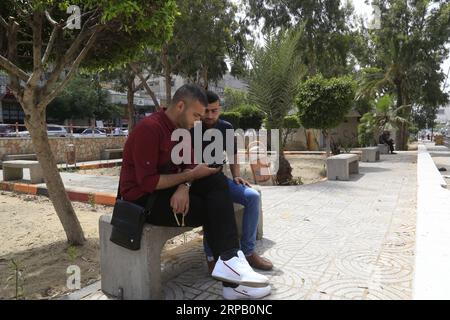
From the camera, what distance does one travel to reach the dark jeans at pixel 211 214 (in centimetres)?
254

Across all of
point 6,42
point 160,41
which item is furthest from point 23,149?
point 160,41

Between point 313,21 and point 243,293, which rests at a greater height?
point 313,21

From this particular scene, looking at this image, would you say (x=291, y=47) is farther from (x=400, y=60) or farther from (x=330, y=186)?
(x=400, y=60)

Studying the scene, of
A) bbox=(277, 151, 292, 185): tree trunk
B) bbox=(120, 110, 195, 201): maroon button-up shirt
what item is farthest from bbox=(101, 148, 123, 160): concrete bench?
bbox=(120, 110, 195, 201): maroon button-up shirt

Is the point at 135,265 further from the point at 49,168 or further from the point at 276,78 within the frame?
the point at 276,78

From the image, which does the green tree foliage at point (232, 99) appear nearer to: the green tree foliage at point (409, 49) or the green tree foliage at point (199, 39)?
the green tree foliage at point (409, 49)

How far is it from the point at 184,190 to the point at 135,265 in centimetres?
63

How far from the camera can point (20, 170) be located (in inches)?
392

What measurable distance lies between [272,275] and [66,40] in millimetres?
3641

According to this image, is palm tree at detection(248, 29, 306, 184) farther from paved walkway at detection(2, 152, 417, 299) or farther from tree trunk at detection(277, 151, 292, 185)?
paved walkway at detection(2, 152, 417, 299)

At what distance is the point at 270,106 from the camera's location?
937 cm

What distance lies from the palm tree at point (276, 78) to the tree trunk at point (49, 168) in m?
6.05

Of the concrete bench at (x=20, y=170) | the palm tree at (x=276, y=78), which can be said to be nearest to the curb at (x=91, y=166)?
the concrete bench at (x=20, y=170)

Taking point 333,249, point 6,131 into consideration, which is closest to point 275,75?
point 333,249
